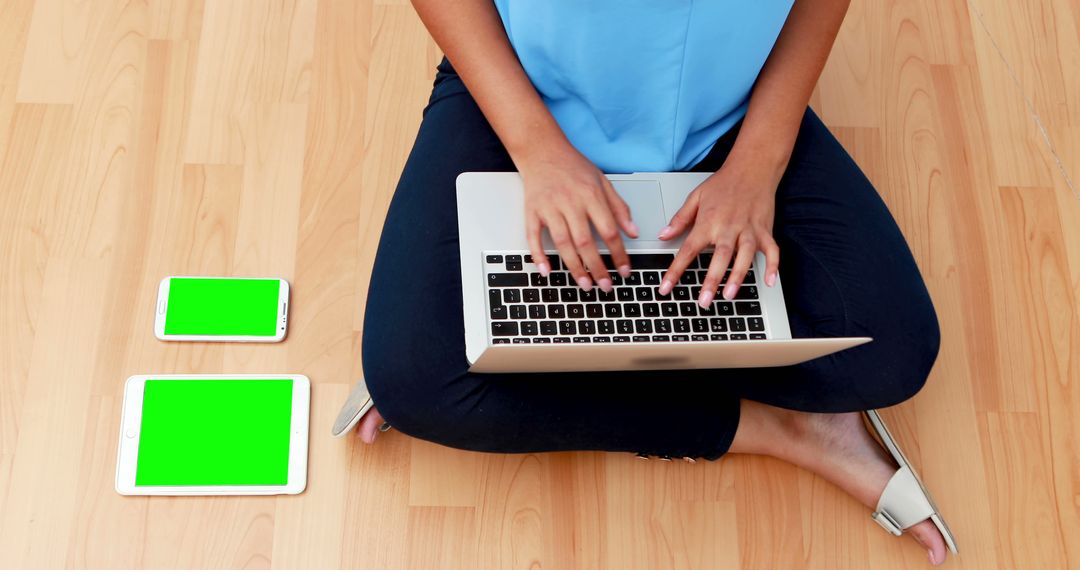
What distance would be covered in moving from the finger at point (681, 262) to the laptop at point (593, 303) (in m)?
0.04

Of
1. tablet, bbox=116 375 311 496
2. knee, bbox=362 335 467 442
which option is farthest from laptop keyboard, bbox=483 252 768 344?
tablet, bbox=116 375 311 496

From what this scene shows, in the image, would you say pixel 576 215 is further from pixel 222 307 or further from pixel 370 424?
pixel 222 307

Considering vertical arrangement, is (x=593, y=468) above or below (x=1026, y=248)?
below

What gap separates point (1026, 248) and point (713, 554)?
28.9 inches

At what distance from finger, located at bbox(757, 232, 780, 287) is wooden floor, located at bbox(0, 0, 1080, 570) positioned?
40cm

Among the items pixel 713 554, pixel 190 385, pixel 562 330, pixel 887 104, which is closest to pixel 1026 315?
pixel 887 104

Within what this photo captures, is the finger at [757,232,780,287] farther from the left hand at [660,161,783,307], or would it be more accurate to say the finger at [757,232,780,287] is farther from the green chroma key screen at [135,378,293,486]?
the green chroma key screen at [135,378,293,486]

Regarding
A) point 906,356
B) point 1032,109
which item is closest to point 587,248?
point 906,356

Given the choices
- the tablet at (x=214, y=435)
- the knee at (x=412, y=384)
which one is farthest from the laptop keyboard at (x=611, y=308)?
the tablet at (x=214, y=435)

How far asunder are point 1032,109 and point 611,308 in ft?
3.42

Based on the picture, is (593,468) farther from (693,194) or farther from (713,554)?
(693,194)

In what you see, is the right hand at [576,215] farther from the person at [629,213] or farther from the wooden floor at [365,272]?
the wooden floor at [365,272]

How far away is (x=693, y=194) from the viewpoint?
1.11 meters

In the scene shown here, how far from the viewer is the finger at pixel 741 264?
106cm
